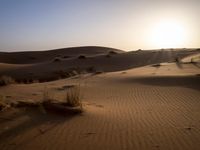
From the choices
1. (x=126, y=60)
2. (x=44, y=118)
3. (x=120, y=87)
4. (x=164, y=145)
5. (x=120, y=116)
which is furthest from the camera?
(x=126, y=60)

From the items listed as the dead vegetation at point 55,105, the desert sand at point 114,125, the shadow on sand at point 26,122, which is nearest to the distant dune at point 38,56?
the desert sand at point 114,125

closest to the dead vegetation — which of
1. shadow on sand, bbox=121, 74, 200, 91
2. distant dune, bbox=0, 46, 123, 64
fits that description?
shadow on sand, bbox=121, 74, 200, 91

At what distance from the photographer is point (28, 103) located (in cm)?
929

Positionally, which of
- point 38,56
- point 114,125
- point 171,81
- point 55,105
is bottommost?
point 38,56

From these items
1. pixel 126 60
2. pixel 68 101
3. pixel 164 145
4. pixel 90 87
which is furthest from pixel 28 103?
pixel 126 60

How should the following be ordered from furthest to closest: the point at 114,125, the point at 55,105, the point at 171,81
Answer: the point at 171,81
the point at 55,105
the point at 114,125

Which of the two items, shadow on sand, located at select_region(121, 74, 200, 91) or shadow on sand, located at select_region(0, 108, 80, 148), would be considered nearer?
shadow on sand, located at select_region(0, 108, 80, 148)

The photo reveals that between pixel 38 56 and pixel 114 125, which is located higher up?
pixel 114 125

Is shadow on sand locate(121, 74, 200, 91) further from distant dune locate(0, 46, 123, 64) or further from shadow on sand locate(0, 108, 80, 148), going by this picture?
distant dune locate(0, 46, 123, 64)

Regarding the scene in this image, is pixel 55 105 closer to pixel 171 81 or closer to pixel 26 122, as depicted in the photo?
pixel 26 122

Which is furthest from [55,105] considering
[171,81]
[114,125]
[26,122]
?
[171,81]

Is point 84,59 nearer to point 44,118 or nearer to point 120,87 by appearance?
point 120,87

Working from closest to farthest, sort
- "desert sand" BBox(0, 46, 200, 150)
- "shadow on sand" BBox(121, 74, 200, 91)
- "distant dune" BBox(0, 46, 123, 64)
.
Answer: "desert sand" BBox(0, 46, 200, 150), "shadow on sand" BBox(121, 74, 200, 91), "distant dune" BBox(0, 46, 123, 64)

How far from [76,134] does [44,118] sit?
1335 mm
